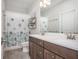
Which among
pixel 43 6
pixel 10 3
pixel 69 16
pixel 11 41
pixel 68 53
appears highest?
pixel 10 3

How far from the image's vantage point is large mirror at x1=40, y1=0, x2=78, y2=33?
1864 millimetres

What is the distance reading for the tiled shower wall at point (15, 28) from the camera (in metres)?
4.09

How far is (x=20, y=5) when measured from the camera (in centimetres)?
451

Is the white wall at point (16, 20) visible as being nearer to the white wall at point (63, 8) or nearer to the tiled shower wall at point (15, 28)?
the tiled shower wall at point (15, 28)

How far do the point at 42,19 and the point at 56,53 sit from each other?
2053 mm

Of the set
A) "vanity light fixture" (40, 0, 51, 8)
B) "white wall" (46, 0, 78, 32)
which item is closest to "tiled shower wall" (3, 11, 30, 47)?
"vanity light fixture" (40, 0, 51, 8)

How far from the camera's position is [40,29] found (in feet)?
11.2

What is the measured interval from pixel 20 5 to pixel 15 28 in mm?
1180

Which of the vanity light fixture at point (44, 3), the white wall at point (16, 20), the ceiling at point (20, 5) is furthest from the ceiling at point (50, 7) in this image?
the white wall at point (16, 20)

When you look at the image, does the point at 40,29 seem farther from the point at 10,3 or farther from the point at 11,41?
the point at 10,3

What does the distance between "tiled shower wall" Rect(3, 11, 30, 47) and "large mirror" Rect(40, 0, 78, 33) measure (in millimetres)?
1538

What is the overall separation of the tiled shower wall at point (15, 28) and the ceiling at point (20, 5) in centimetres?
26

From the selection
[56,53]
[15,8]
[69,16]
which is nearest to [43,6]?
[69,16]

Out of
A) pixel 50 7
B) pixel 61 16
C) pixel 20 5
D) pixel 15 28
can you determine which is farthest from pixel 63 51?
pixel 20 5
